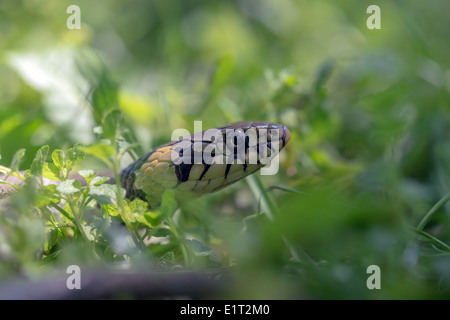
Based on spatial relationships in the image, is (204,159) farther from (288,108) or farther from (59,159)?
(288,108)

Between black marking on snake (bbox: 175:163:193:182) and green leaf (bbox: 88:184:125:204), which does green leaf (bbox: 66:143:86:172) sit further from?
black marking on snake (bbox: 175:163:193:182)

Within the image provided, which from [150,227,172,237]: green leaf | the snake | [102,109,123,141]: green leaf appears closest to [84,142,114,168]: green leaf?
[102,109,123,141]: green leaf

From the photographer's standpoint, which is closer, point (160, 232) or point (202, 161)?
point (160, 232)

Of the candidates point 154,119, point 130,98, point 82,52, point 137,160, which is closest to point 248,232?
point 137,160

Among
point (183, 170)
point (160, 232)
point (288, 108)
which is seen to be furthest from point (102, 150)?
Answer: point (288, 108)

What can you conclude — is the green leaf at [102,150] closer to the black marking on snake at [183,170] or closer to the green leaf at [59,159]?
the green leaf at [59,159]

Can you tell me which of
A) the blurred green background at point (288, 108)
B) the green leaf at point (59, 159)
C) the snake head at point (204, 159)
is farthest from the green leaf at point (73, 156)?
the snake head at point (204, 159)
